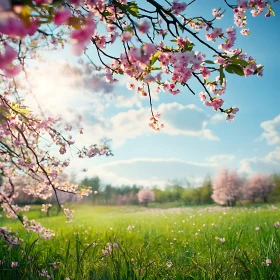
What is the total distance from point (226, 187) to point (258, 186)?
943cm

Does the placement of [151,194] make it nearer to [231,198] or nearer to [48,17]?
[231,198]

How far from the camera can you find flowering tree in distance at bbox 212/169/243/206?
5278 centimetres

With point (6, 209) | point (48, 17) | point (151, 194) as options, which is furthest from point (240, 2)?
point (151, 194)

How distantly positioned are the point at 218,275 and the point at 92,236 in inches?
209

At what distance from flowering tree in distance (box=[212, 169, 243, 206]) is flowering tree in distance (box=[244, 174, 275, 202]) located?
478cm

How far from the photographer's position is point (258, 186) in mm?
57938

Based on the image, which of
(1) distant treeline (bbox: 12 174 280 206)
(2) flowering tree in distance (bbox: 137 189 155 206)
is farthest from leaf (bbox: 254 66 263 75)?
(2) flowering tree in distance (bbox: 137 189 155 206)

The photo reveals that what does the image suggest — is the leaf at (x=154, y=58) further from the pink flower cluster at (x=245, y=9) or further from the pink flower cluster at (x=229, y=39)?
the pink flower cluster at (x=245, y=9)

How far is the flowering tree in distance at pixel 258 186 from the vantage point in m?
57.1

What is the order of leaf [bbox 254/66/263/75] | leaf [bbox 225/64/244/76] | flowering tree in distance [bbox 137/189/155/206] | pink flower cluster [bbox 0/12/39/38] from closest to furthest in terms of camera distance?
pink flower cluster [bbox 0/12/39/38], leaf [bbox 225/64/244/76], leaf [bbox 254/66/263/75], flowering tree in distance [bbox 137/189/155/206]

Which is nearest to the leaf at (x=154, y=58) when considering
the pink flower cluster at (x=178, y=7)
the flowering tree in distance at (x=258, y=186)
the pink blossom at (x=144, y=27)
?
the pink blossom at (x=144, y=27)

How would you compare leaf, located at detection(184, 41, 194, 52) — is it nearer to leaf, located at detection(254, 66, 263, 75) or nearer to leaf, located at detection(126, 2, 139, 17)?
leaf, located at detection(126, 2, 139, 17)

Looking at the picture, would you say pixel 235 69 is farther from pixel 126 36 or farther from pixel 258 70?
pixel 258 70

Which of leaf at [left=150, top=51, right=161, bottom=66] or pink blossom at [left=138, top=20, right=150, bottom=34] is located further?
pink blossom at [left=138, top=20, right=150, bottom=34]
